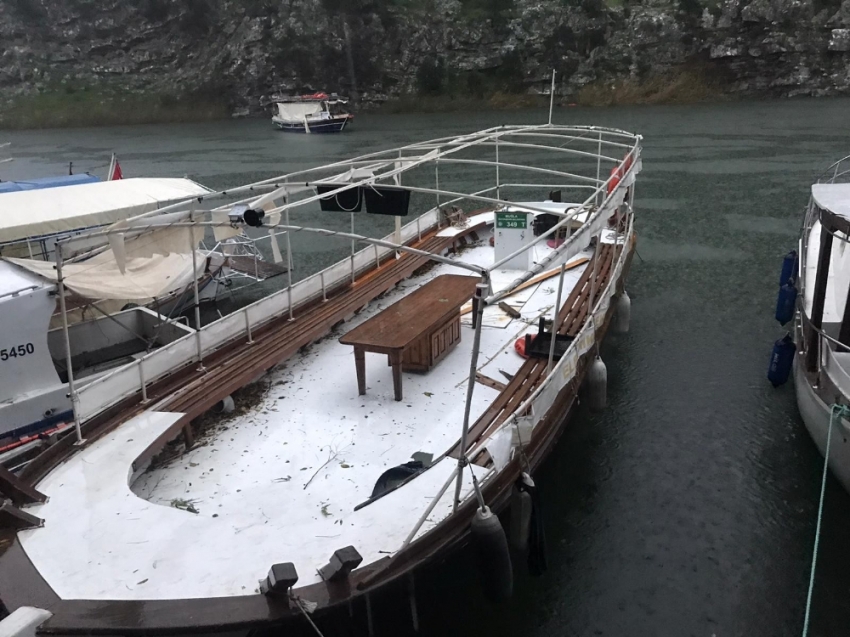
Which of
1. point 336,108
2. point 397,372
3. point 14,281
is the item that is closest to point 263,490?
point 397,372

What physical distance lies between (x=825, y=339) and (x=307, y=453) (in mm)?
8326

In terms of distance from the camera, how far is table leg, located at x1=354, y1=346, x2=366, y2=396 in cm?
946

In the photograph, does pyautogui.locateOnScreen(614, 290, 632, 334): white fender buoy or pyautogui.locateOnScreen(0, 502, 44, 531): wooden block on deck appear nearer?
pyautogui.locateOnScreen(0, 502, 44, 531): wooden block on deck

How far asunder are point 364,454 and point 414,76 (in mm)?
73142

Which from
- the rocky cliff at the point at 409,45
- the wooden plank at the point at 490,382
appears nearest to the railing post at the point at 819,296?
the wooden plank at the point at 490,382

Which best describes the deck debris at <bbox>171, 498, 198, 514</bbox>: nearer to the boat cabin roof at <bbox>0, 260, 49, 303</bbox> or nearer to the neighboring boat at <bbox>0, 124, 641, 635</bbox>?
the neighboring boat at <bbox>0, 124, 641, 635</bbox>

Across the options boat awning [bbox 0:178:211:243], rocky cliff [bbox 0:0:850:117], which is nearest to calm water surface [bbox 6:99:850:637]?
boat awning [bbox 0:178:211:243]

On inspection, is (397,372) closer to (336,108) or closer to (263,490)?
(263,490)

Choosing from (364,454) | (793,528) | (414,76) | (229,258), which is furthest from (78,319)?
(414,76)

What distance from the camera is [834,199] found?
11180mm

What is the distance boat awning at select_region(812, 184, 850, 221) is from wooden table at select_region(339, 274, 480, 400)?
18.6 ft

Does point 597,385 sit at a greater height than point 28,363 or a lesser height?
lesser

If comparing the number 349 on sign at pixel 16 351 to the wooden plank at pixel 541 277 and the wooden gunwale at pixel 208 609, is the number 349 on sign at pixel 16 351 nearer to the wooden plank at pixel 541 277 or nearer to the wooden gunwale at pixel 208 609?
the wooden gunwale at pixel 208 609

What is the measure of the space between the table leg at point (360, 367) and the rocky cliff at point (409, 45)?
65.3m
